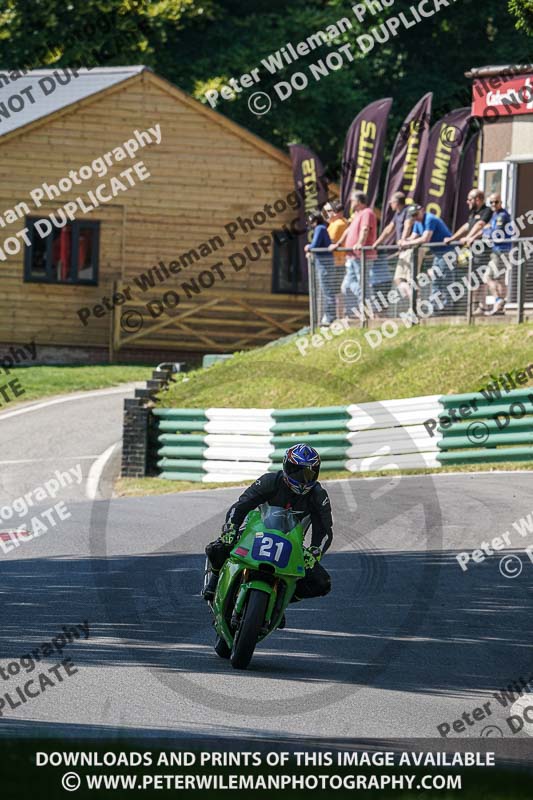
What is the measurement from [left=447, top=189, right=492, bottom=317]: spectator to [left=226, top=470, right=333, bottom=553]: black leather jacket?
11.7 m

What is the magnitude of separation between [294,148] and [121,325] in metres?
6.16

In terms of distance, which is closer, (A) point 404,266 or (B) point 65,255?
(A) point 404,266

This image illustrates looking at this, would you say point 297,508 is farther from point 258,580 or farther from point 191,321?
point 191,321

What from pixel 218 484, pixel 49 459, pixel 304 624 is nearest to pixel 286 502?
pixel 304 624

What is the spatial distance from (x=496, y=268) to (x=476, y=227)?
2.25ft

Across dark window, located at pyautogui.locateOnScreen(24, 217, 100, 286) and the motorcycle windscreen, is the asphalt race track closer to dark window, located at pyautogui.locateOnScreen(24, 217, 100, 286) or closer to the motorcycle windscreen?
the motorcycle windscreen

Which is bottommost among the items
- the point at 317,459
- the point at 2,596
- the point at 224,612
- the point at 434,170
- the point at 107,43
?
the point at 2,596

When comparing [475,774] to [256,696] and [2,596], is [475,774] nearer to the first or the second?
[256,696]

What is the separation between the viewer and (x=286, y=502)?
982cm

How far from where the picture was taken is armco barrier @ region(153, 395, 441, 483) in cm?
2003

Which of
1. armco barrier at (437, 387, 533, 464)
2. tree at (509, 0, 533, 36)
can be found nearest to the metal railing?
armco barrier at (437, 387, 533, 464)

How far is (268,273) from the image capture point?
3722 cm

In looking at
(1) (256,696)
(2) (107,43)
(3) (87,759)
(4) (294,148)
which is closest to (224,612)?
(1) (256,696)

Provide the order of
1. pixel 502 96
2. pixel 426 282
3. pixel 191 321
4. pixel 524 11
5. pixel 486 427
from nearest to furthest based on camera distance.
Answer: pixel 524 11 → pixel 486 427 → pixel 426 282 → pixel 502 96 → pixel 191 321
